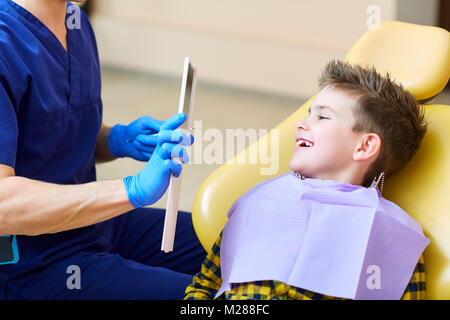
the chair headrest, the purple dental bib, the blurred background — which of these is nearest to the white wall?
the blurred background

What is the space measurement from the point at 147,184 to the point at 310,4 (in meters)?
2.67

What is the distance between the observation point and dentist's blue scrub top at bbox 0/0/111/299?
3.53ft

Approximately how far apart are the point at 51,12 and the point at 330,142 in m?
0.63

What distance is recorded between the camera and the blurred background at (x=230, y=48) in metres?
3.33

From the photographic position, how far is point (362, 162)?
1.15 m

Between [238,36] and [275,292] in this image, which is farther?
[238,36]

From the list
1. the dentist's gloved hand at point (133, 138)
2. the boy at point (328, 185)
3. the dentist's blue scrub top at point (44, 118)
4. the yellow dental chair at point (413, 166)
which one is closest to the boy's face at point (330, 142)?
the boy at point (328, 185)

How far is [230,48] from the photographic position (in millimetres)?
3643

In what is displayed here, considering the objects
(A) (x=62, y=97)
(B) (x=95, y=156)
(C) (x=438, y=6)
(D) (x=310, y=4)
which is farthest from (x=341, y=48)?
(A) (x=62, y=97)

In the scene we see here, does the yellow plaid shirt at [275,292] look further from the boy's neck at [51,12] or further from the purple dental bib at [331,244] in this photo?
the boy's neck at [51,12]

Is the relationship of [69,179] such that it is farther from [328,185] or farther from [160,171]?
[328,185]

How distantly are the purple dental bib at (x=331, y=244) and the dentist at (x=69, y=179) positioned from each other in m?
0.20

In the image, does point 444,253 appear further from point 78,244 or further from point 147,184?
point 78,244

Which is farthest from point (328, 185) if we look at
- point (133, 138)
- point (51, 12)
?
point (51, 12)
